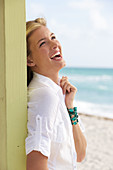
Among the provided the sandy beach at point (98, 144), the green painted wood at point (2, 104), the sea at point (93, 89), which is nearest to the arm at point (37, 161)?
the green painted wood at point (2, 104)

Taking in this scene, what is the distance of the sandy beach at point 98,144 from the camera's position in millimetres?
4539

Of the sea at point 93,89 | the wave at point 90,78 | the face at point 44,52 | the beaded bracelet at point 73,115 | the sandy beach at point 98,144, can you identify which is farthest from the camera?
the wave at point 90,78

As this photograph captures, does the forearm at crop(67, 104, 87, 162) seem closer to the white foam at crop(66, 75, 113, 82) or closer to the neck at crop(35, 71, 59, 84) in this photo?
the neck at crop(35, 71, 59, 84)

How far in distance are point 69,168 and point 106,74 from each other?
2796 cm

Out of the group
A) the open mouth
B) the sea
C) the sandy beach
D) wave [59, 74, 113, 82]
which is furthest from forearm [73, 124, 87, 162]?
wave [59, 74, 113, 82]

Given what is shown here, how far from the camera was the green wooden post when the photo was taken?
0.91 meters

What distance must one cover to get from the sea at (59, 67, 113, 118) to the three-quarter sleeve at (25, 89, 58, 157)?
40.9ft

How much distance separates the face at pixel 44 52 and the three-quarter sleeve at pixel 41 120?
0.16 metres

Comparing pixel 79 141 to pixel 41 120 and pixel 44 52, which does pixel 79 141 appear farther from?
pixel 44 52

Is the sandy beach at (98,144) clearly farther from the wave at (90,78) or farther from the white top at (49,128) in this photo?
the wave at (90,78)

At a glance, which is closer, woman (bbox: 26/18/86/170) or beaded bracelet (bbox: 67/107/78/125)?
woman (bbox: 26/18/86/170)

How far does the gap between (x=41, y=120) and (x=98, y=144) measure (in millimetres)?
4914

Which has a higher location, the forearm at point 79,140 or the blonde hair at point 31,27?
the blonde hair at point 31,27

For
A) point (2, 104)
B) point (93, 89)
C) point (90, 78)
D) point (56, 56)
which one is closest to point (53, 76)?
point (56, 56)
